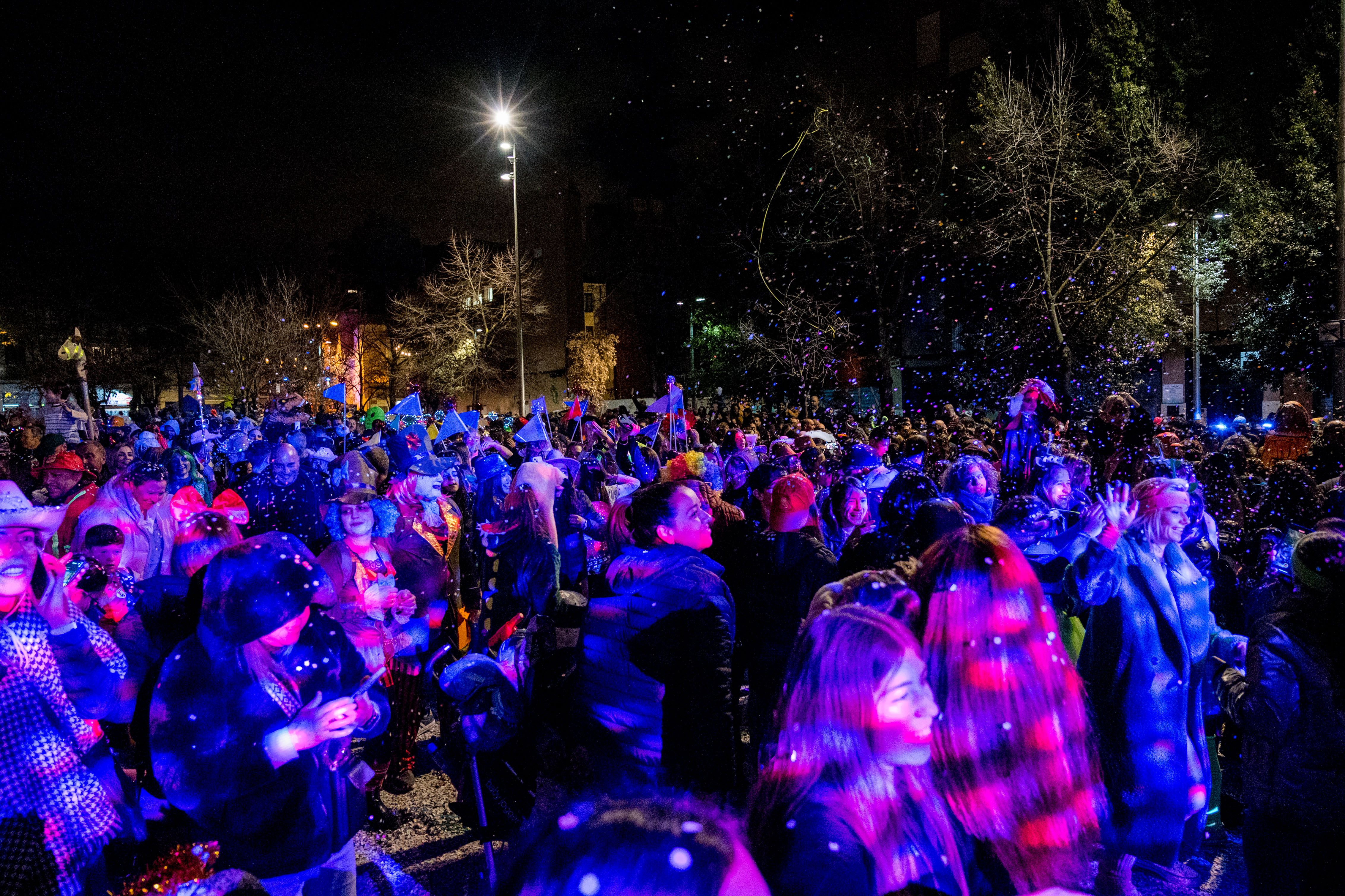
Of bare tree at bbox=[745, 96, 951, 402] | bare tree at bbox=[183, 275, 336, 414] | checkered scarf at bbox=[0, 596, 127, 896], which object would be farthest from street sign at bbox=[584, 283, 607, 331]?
checkered scarf at bbox=[0, 596, 127, 896]

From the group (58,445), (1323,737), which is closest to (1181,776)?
(1323,737)

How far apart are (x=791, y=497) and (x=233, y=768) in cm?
246

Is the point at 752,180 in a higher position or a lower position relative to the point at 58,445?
higher

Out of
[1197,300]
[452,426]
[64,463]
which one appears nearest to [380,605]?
[64,463]

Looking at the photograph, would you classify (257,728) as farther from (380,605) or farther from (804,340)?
(804,340)

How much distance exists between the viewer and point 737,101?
81.8ft

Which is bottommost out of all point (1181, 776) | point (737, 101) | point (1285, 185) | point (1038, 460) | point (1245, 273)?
point (1181, 776)

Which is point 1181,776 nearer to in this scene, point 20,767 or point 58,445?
point 20,767

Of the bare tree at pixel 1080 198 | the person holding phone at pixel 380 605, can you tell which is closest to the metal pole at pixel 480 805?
the person holding phone at pixel 380 605

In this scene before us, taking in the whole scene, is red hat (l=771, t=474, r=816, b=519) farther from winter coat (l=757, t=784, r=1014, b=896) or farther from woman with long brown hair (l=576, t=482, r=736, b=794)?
winter coat (l=757, t=784, r=1014, b=896)

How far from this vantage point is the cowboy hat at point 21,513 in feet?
8.54

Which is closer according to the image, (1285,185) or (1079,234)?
(1079,234)

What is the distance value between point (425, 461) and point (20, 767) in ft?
16.9

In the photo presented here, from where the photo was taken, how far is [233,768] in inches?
87.9
